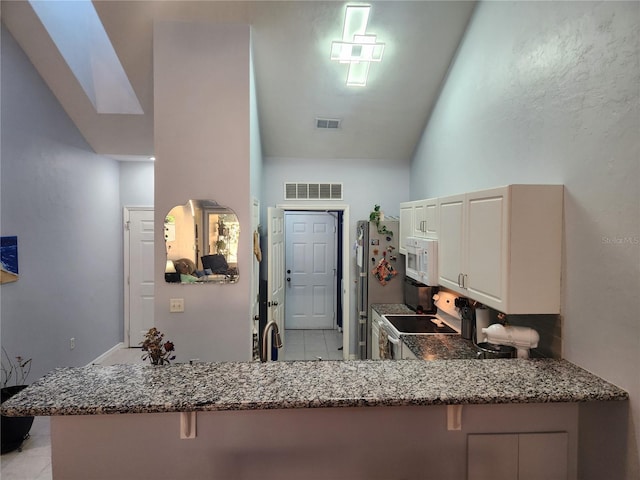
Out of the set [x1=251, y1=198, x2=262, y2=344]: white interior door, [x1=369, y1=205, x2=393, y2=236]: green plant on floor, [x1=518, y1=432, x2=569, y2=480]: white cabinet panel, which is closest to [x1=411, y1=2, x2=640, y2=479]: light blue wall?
[x1=518, y1=432, x2=569, y2=480]: white cabinet panel

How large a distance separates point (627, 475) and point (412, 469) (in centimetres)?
85

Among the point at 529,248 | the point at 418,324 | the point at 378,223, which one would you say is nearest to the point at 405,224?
the point at 378,223

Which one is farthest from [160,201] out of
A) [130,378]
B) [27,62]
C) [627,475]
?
[627,475]

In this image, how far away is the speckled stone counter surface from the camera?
1.29 metres

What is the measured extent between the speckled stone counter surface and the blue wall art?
2112 millimetres

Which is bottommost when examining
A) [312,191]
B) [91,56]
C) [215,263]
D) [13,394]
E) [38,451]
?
[38,451]

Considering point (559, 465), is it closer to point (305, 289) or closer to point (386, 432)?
point (386, 432)

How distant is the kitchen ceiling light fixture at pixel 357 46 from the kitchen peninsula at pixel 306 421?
2611mm

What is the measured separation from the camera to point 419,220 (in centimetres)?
327

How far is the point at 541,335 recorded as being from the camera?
2027 mm

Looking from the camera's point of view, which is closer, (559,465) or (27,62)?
(559,465)

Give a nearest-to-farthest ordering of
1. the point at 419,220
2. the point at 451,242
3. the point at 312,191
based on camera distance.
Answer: the point at 451,242 → the point at 419,220 → the point at 312,191

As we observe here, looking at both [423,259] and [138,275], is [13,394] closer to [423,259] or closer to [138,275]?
[138,275]

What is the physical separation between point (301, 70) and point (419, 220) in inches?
68.4
